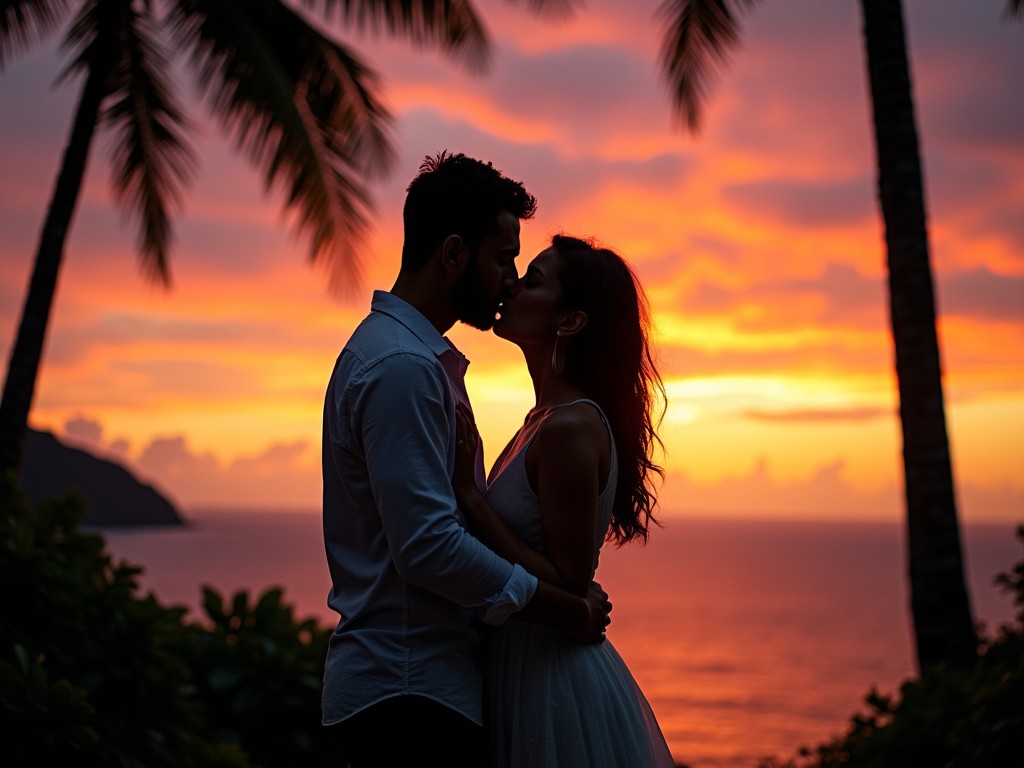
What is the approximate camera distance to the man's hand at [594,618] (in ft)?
8.13

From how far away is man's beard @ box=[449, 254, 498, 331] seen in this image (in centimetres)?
245

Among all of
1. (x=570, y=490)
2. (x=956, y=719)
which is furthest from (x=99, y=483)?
(x=570, y=490)

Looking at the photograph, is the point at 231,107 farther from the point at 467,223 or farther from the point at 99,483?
the point at 99,483

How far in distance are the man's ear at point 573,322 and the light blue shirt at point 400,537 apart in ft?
1.32

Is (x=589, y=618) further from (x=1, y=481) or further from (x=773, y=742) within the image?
(x=773, y=742)

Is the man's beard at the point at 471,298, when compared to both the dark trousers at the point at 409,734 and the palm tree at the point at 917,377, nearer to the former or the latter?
the dark trousers at the point at 409,734

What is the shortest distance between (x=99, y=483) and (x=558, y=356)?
80539 mm

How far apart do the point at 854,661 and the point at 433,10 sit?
71927 mm

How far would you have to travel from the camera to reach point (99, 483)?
76.6m

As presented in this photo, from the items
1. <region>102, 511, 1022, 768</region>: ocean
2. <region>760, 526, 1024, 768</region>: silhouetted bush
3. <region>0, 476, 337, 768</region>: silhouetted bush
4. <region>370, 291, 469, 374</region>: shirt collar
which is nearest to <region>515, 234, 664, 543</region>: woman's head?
<region>370, 291, 469, 374</region>: shirt collar

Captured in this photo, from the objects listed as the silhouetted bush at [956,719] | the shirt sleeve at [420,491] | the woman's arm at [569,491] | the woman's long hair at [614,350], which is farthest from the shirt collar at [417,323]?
A: the silhouetted bush at [956,719]

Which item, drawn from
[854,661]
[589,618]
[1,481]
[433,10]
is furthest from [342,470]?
[854,661]

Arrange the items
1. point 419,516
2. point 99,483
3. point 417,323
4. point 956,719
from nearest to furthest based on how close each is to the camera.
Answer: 1. point 419,516
2. point 417,323
3. point 956,719
4. point 99,483

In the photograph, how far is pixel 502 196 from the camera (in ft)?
7.94
